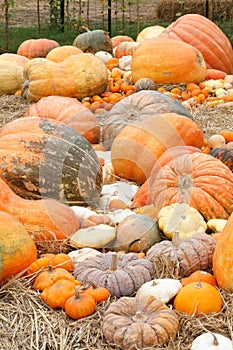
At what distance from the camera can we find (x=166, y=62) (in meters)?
8.03

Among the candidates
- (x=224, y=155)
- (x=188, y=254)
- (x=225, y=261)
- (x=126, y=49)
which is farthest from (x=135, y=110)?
(x=126, y=49)

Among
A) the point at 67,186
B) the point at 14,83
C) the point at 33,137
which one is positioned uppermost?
the point at 33,137

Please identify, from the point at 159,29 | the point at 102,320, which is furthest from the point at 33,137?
the point at 159,29

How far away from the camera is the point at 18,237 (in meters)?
3.42

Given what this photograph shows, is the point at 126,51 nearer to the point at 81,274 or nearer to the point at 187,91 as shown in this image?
the point at 187,91

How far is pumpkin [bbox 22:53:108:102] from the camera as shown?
7777 mm

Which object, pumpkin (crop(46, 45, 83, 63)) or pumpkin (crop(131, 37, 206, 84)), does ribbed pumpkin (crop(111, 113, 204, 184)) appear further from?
pumpkin (crop(46, 45, 83, 63))

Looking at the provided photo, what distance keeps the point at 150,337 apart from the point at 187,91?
5775 mm

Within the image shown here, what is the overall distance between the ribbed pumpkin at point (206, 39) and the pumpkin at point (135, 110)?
3.38m

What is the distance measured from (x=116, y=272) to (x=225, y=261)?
0.56 metres

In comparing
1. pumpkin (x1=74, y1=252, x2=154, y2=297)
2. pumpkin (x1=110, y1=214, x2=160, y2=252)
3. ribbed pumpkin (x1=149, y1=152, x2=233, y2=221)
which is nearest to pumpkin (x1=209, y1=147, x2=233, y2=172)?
ribbed pumpkin (x1=149, y1=152, x2=233, y2=221)

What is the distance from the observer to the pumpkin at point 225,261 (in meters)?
3.18

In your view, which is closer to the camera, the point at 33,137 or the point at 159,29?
the point at 33,137

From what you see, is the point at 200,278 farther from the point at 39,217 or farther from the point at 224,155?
the point at 224,155
